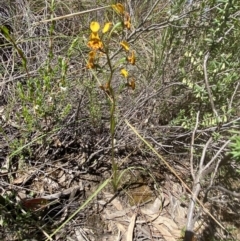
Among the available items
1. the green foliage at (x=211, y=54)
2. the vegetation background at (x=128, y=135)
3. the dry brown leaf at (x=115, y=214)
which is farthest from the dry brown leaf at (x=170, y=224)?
the green foliage at (x=211, y=54)

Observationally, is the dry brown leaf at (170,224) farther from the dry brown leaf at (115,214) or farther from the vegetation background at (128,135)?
the dry brown leaf at (115,214)

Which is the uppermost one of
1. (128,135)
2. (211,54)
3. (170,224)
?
(211,54)

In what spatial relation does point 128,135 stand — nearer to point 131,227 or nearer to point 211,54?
point 131,227

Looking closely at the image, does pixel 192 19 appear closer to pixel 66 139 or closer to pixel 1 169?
pixel 66 139

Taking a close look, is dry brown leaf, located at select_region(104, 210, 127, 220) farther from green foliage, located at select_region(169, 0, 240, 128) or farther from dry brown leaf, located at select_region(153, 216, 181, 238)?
green foliage, located at select_region(169, 0, 240, 128)

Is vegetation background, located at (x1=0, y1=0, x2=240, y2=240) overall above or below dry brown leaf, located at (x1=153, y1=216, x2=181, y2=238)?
above

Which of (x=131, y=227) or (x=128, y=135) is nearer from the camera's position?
(x=131, y=227)

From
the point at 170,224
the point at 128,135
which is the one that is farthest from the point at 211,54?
the point at 170,224

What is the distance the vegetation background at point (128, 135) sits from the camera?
1.56m

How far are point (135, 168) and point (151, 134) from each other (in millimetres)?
183

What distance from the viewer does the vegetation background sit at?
5.12ft

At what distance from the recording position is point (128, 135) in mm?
1819

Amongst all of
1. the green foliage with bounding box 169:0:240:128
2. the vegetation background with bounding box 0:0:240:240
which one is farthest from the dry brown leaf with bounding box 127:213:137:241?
the green foliage with bounding box 169:0:240:128

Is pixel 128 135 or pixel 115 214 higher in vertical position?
pixel 128 135
